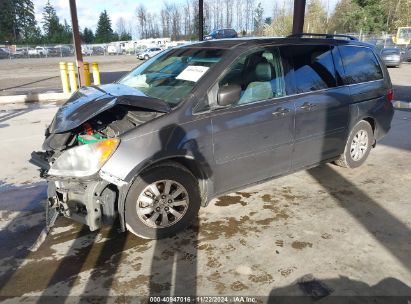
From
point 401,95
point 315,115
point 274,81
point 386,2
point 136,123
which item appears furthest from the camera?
point 386,2

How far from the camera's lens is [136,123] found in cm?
343

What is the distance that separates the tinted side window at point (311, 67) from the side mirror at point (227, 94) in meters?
0.95

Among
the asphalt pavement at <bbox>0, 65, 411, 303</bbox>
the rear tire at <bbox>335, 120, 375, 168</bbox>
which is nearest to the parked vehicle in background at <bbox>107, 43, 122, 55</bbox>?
the asphalt pavement at <bbox>0, 65, 411, 303</bbox>

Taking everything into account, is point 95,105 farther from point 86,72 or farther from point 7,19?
point 7,19

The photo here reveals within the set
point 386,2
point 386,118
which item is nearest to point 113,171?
point 386,118

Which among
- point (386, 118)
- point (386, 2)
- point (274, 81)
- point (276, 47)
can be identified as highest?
point (386, 2)

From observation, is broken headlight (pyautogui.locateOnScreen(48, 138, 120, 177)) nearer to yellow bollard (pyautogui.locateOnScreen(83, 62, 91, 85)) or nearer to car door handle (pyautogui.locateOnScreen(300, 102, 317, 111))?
car door handle (pyautogui.locateOnScreen(300, 102, 317, 111))

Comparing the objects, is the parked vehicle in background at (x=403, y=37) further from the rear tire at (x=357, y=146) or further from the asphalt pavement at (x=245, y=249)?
the asphalt pavement at (x=245, y=249)

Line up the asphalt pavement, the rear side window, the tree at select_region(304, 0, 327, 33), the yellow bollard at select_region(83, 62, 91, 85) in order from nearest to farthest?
the asphalt pavement → the rear side window → the yellow bollard at select_region(83, 62, 91, 85) → the tree at select_region(304, 0, 327, 33)

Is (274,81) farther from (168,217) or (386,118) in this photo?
(386,118)

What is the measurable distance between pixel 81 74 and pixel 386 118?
10.8m

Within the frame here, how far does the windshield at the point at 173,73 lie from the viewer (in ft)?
12.3

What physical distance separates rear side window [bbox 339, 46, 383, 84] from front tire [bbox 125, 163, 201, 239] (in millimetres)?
2639

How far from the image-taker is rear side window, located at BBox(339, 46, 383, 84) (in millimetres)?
4906
